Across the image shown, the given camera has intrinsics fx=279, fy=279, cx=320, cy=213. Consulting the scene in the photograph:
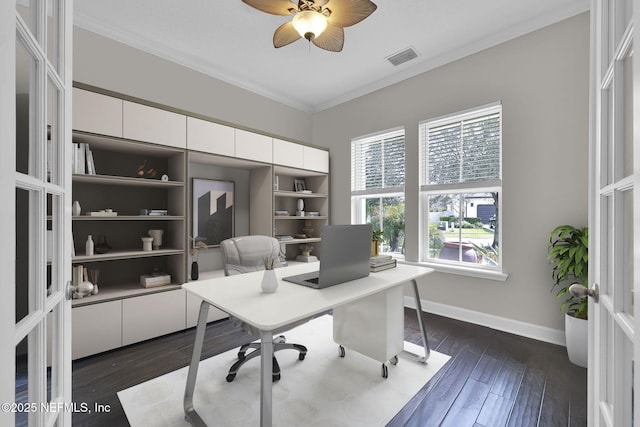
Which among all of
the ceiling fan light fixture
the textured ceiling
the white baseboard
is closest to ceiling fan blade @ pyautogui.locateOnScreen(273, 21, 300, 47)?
the ceiling fan light fixture

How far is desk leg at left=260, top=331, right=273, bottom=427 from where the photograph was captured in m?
1.13

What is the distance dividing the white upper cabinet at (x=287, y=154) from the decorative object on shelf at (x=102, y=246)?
1950mm

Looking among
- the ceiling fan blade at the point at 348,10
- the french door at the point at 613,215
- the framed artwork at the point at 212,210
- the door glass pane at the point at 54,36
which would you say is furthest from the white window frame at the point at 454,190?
the door glass pane at the point at 54,36

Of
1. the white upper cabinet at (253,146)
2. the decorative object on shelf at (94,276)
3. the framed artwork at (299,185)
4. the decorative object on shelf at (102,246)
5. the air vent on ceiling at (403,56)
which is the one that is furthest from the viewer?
the framed artwork at (299,185)

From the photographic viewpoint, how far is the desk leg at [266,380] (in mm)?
1129

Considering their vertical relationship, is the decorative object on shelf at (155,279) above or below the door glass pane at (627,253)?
below

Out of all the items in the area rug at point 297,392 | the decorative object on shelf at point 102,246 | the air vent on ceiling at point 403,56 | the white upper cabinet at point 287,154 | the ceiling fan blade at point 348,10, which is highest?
the air vent on ceiling at point 403,56

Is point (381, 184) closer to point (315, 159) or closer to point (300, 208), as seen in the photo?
point (315, 159)

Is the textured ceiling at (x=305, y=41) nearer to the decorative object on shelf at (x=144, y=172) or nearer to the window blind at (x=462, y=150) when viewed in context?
the window blind at (x=462, y=150)

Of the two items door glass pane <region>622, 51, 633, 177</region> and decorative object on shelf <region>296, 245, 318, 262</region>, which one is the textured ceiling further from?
decorative object on shelf <region>296, 245, 318, 262</region>

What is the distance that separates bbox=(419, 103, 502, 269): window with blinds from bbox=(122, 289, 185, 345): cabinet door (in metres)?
2.74

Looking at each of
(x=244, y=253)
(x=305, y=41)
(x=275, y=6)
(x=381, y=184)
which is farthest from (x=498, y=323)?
(x=305, y=41)

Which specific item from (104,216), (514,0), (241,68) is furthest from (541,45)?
(104,216)

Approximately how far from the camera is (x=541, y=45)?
2.56 metres
